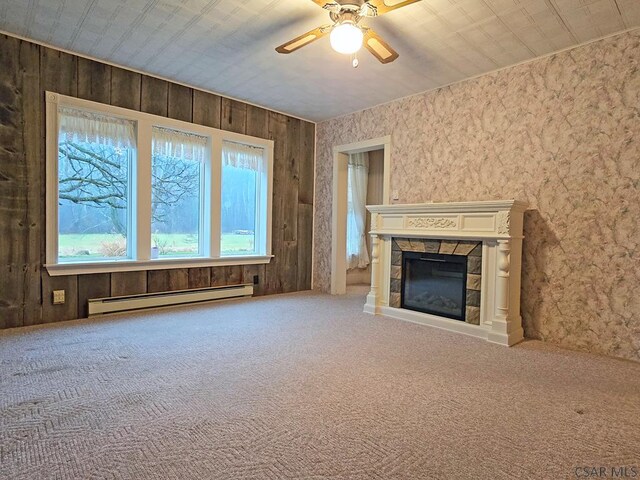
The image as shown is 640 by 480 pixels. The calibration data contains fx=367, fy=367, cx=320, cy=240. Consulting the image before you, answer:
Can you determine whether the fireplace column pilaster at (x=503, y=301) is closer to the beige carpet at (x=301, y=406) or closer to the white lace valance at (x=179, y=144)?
the beige carpet at (x=301, y=406)

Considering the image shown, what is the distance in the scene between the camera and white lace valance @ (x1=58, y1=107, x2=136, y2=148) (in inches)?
137

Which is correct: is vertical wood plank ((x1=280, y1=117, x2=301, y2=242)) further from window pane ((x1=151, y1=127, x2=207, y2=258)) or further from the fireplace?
the fireplace

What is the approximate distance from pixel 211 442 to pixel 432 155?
11.8 feet

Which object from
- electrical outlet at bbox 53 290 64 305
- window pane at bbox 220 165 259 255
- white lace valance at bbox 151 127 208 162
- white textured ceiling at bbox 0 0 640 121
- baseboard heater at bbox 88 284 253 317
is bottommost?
baseboard heater at bbox 88 284 253 317

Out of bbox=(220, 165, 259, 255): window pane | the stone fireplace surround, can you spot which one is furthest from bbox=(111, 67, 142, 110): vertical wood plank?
the stone fireplace surround

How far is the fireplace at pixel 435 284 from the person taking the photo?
11.8 ft

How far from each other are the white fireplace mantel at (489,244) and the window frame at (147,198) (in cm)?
206

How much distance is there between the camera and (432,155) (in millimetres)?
4152

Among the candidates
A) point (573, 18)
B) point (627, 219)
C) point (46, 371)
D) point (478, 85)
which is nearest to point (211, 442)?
point (46, 371)

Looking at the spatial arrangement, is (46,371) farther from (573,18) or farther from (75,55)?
(573,18)

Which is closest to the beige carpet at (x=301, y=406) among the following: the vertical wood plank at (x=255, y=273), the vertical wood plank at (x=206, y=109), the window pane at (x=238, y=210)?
the vertical wood plank at (x=255, y=273)

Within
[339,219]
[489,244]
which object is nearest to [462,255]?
[489,244]

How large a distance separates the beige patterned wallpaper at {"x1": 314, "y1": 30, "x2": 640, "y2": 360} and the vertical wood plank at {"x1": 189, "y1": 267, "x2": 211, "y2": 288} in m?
2.87

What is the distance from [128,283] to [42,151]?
1476 millimetres
